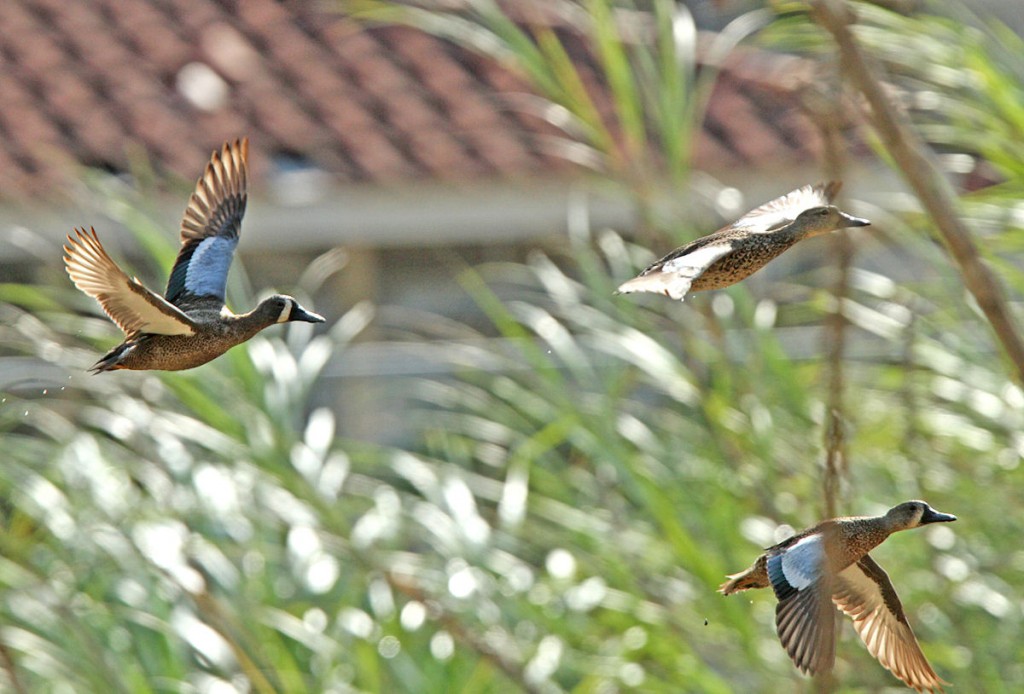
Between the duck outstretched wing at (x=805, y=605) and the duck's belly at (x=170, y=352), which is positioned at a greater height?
the duck's belly at (x=170, y=352)

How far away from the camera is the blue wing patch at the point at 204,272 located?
0.95 meters

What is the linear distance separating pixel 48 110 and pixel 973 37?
4157 millimetres

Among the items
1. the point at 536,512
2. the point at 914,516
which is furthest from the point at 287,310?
the point at 536,512

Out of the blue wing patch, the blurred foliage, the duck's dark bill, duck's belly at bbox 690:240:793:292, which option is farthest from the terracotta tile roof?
the duck's dark bill

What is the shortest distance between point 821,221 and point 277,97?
5.10 metres

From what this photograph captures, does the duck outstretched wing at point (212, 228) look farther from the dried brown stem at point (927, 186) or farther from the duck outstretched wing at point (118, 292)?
the dried brown stem at point (927, 186)

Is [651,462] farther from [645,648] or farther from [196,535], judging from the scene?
[196,535]

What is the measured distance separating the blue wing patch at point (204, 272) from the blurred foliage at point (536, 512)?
1369 millimetres

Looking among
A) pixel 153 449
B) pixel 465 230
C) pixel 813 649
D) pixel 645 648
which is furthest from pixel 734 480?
pixel 465 230

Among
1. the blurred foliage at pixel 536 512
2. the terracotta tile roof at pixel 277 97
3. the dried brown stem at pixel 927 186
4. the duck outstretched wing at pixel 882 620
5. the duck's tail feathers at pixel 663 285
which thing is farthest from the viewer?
the terracotta tile roof at pixel 277 97

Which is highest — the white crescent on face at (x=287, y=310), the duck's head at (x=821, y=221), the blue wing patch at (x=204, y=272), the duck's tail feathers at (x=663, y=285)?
the duck's tail feathers at (x=663, y=285)

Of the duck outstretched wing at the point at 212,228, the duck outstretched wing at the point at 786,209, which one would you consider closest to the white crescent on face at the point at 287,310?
the duck outstretched wing at the point at 212,228

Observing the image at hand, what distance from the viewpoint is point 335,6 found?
232 inches

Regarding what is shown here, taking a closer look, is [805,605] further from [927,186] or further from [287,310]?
[927,186]
